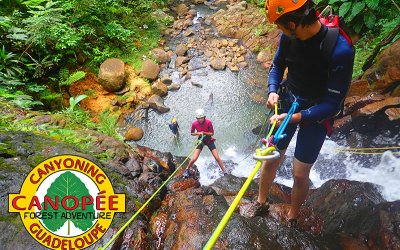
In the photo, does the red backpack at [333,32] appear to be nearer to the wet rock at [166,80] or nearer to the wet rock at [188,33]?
the wet rock at [166,80]

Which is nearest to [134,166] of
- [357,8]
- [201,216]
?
[201,216]

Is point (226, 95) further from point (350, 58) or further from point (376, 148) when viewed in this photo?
point (350, 58)

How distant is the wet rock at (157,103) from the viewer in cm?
798

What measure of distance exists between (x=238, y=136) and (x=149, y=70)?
3886 millimetres

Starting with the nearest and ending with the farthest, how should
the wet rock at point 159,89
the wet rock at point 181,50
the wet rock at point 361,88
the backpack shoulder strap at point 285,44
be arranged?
the backpack shoulder strap at point 285,44, the wet rock at point 361,88, the wet rock at point 159,89, the wet rock at point 181,50

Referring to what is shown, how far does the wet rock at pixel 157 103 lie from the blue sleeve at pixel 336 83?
6118mm

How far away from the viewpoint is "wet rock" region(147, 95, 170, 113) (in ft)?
26.2

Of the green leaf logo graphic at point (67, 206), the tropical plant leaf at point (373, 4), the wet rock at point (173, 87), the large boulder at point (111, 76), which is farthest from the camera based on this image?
the wet rock at point (173, 87)

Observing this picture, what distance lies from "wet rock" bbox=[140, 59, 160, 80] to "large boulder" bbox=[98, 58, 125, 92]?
0.72 meters

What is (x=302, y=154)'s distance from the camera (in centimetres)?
257

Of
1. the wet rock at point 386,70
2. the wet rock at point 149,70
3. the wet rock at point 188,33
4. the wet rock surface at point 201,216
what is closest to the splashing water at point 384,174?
the wet rock surface at point 201,216

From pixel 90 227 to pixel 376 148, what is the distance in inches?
200

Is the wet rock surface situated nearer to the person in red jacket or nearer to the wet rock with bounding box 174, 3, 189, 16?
the person in red jacket

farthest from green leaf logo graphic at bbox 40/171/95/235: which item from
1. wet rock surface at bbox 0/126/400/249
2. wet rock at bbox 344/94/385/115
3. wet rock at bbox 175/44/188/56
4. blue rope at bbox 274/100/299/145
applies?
Result: wet rock at bbox 175/44/188/56
